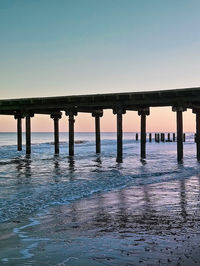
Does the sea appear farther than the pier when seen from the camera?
No

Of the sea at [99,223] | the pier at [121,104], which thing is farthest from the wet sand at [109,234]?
the pier at [121,104]

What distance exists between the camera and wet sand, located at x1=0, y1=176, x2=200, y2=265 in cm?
459

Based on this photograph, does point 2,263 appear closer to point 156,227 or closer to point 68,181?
point 156,227

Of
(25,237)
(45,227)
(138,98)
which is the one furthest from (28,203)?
(138,98)

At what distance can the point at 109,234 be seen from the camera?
5727 millimetres

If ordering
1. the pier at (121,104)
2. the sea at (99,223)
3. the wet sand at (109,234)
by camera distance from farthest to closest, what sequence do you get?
the pier at (121,104)
the sea at (99,223)
the wet sand at (109,234)

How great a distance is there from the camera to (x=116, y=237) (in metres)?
5.54

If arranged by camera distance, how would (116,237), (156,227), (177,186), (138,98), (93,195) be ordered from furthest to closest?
(138,98)
(177,186)
(93,195)
(156,227)
(116,237)

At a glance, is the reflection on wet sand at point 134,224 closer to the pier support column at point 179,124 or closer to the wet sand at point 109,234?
the wet sand at point 109,234

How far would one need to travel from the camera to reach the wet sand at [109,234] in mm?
4586

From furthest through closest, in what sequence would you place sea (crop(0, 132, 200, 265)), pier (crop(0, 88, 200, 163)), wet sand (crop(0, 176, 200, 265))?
1. pier (crop(0, 88, 200, 163))
2. sea (crop(0, 132, 200, 265))
3. wet sand (crop(0, 176, 200, 265))

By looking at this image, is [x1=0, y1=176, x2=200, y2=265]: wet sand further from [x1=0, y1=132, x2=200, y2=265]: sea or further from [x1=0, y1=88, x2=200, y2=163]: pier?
[x1=0, y1=88, x2=200, y2=163]: pier

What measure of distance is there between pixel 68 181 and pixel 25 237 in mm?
7028

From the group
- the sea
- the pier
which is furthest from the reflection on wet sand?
the pier
